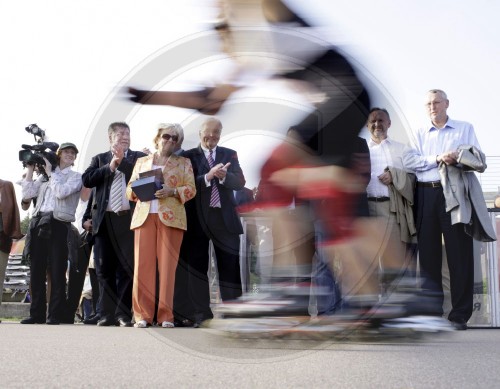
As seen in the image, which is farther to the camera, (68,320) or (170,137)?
(68,320)

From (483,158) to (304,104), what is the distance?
82.7 inches

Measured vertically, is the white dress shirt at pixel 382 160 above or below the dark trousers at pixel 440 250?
above

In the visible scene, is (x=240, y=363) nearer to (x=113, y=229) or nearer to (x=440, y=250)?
(x=440, y=250)

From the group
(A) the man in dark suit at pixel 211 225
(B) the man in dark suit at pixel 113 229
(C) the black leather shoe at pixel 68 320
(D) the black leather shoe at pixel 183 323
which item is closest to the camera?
(A) the man in dark suit at pixel 211 225

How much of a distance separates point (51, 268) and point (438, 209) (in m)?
3.66

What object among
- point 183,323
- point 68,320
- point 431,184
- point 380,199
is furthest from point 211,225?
point 68,320

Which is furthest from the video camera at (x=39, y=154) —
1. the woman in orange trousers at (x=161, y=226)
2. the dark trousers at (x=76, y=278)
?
the woman in orange trousers at (x=161, y=226)

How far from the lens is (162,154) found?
591 centimetres

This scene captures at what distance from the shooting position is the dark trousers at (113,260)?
21.4 feet

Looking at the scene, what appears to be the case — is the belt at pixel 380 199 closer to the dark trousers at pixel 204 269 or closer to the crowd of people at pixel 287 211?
the crowd of people at pixel 287 211

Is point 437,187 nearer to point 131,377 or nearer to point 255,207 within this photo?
point 255,207

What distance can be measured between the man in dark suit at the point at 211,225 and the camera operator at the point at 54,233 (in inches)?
56.1

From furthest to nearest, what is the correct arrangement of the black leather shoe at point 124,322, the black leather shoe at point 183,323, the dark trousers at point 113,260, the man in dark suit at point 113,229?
the dark trousers at point 113,260 < the man in dark suit at point 113,229 < the black leather shoe at point 124,322 < the black leather shoe at point 183,323

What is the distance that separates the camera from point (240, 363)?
3.26m
